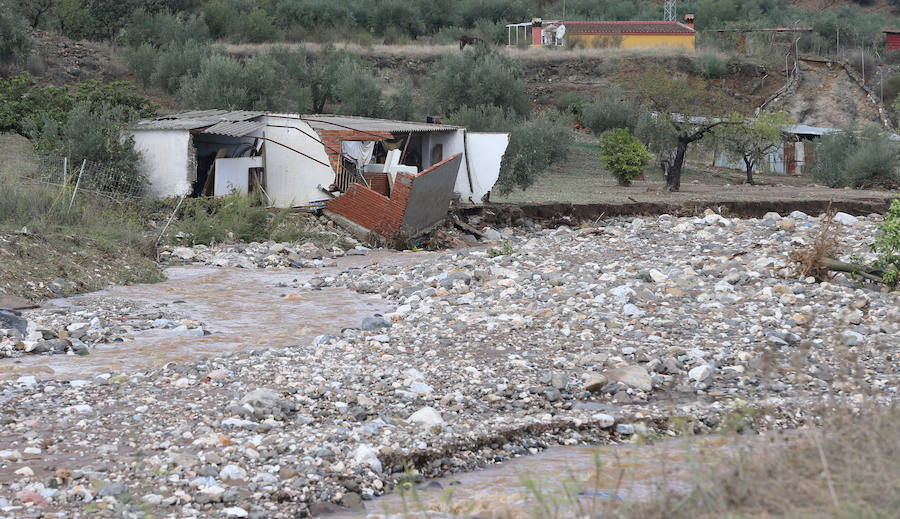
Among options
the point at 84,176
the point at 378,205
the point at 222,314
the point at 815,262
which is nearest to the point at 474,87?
the point at 378,205

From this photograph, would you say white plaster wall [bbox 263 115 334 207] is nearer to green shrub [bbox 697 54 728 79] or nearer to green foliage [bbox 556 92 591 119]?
green foliage [bbox 556 92 591 119]

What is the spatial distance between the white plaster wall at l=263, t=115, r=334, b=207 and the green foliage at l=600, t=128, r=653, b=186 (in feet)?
31.7

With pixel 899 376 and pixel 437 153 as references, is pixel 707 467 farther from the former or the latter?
pixel 437 153

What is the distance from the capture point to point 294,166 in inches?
644

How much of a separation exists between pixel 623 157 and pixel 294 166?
10.1 metres

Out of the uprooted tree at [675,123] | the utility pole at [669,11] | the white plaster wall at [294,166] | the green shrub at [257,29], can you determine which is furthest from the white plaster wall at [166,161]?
the utility pole at [669,11]

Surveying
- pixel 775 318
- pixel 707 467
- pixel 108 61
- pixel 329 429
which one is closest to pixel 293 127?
pixel 775 318

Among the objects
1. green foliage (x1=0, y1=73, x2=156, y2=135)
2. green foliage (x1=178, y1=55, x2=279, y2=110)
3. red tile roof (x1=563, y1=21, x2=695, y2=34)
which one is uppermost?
red tile roof (x1=563, y1=21, x2=695, y2=34)

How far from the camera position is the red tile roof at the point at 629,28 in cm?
4166

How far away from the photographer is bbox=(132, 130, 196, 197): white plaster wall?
606 inches

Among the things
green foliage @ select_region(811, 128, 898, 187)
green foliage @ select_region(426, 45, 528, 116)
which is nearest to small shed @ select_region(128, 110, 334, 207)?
green foliage @ select_region(426, 45, 528, 116)

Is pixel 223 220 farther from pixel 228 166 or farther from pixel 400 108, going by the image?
pixel 400 108

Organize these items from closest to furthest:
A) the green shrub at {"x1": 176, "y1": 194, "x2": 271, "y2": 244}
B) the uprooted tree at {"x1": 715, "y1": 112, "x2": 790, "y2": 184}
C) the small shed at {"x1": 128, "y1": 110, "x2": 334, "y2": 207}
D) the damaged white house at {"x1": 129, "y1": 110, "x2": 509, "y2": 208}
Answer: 1. the green shrub at {"x1": 176, "y1": 194, "x2": 271, "y2": 244}
2. the small shed at {"x1": 128, "y1": 110, "x2": 334, "y2": 207}
3. the damaged white house at {"x1": 129, "y1": 110, "x2": 509, "y2": 208}
4. the uprooted tree at {"x1": 715, "y1": 112, "x2": 790, "y2": 184}

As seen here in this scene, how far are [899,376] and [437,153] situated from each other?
1378cm
